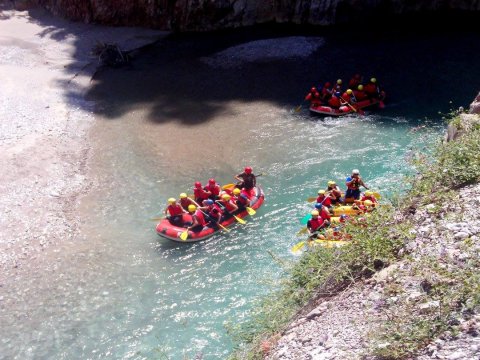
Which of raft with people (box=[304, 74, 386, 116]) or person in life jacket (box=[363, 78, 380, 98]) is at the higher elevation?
person in life jacket (box=[363, 78, 380, 98])

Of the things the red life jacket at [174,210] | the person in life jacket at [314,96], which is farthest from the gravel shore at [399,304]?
the person in life jacket at [314,96]

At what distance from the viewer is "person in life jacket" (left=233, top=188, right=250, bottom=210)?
12.0m

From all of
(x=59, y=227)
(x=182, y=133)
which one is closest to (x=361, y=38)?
(x=182, y=133)

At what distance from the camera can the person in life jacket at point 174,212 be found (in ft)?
38.1

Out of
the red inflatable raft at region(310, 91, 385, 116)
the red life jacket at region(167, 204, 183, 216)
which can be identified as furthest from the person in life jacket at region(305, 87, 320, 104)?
the red life jacket at region(167, 204, 183, 216)

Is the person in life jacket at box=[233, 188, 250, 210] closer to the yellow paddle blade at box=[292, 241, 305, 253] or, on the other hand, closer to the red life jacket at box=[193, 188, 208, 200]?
the red life jacket at box=[193, 188, 208, 200]

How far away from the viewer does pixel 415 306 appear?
5289 millimetres

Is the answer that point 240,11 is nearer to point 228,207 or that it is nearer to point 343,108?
point 343,108

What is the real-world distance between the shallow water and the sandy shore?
0.61 m

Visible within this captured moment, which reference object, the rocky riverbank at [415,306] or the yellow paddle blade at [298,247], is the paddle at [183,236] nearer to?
the yellow paddle blade at [298,247]

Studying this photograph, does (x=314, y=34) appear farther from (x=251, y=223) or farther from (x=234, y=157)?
(x=251, y=223)

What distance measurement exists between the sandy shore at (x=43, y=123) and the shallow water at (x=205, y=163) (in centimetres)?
61

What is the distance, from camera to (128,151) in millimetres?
15102

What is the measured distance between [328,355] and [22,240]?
8.54 metres
